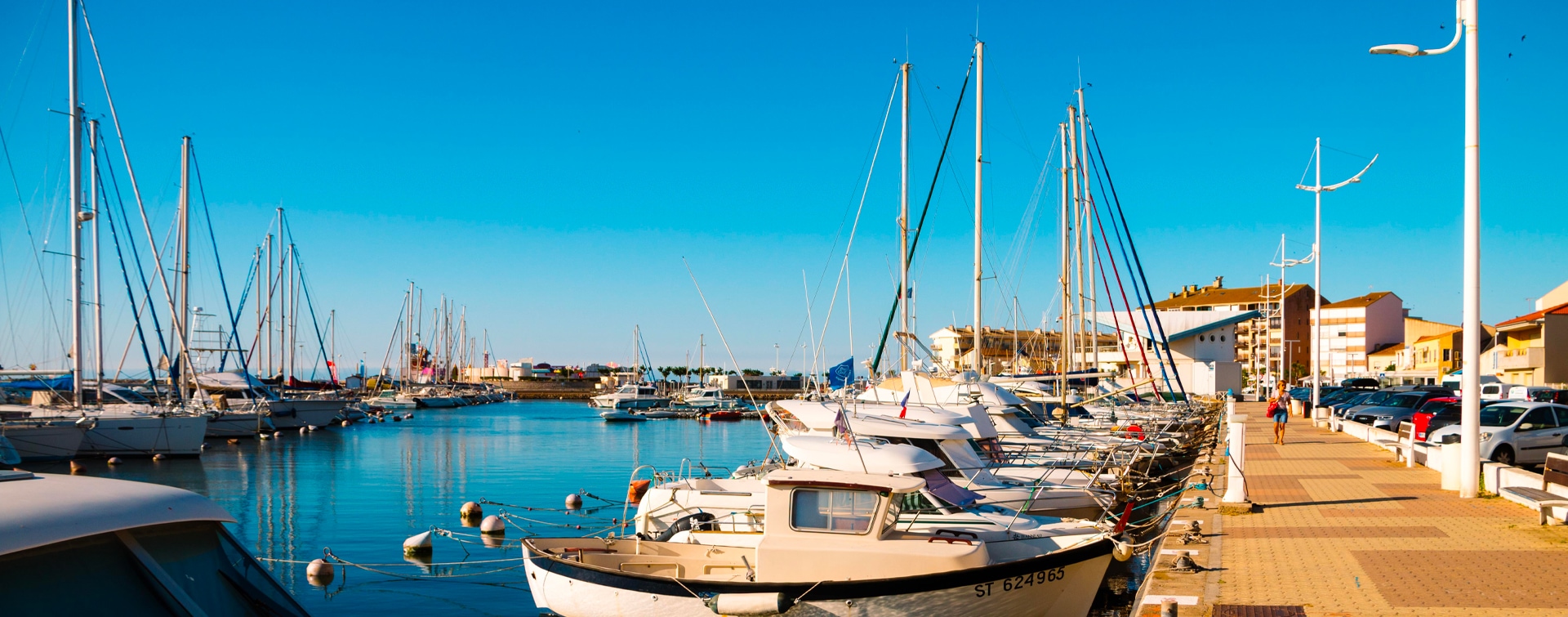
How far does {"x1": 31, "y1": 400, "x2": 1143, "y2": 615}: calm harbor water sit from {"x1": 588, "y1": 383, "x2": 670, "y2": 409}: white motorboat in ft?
65.9

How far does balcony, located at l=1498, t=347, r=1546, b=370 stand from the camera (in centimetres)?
4781

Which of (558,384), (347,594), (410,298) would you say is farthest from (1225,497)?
(558,384)

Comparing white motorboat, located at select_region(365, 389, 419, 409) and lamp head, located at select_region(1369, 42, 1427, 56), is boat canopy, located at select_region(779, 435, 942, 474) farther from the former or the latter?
white motorboat, located at select_region(365, 389, 419, 409)

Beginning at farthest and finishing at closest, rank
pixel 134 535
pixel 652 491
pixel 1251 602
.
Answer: pixel 652 491
pixel 1251 602
pixel 134 535

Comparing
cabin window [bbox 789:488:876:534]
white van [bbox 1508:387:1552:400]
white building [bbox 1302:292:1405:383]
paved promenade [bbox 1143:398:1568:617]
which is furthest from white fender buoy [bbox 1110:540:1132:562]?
white building [bbox 1302:292:1405:383]

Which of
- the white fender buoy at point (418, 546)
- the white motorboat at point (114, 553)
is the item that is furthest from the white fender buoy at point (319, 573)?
the white motorboat at point (114, 553)

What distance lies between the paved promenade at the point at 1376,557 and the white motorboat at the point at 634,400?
75.9 m

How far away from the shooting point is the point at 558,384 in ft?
542

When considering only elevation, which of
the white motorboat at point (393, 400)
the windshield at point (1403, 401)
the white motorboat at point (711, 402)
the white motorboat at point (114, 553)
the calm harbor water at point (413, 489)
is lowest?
the white motorboat at point (393, 400)

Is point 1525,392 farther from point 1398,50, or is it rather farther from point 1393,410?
point 1398,50

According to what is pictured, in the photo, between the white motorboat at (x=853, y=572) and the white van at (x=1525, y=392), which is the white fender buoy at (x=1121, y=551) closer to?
the white motorboat at (x=853, y=572)

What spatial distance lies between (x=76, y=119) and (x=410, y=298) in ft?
250

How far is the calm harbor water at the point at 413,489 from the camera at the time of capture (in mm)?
16969

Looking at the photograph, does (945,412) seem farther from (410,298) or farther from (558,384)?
(558,384)
